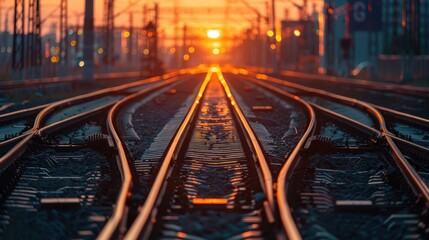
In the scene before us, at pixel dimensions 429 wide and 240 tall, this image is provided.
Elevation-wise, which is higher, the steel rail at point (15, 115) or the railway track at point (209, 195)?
the steel rail at point (15, 115)

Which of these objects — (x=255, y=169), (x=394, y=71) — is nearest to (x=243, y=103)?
(x=255, y=169)

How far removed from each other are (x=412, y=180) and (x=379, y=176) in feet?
3.96

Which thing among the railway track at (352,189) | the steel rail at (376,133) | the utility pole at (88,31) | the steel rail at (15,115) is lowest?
the railway track at (352,189)

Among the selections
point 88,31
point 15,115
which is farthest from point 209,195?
point 88,31

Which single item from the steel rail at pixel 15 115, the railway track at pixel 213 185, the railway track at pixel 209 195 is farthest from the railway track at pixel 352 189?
the steel rail at pixel 15 115

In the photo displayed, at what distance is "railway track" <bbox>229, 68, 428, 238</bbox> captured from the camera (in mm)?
6824

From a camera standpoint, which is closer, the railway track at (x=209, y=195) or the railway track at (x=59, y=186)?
the railway track at (x=209, y=195)

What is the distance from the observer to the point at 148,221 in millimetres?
6504

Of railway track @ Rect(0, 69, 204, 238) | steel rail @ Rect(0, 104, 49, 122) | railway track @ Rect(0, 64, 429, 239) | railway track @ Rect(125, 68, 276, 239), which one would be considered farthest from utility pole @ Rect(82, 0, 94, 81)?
railway track @ Rect(125, 68, 276, 239)

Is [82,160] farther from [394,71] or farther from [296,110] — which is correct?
[394,71]

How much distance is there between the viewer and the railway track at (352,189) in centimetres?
682

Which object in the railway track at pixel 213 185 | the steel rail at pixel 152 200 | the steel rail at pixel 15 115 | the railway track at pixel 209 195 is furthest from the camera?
the steel rail at pixel 15 115

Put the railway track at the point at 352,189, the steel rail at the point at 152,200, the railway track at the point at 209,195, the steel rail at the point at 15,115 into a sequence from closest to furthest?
the steel rail at the point at 152,200 < the railway track at the point at 209,195 < the railway track at the point at 352,189 < the steel rail at the point at 15,115

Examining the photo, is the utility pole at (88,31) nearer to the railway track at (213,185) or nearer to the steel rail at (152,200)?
the railway track at (213,185)
